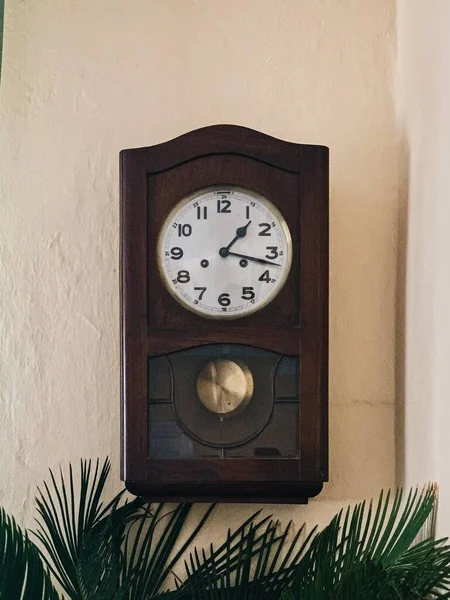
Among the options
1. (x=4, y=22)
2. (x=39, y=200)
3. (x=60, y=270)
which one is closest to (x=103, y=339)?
(x=60, y=270)

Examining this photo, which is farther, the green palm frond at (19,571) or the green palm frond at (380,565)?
the green palm frond at (19,571)

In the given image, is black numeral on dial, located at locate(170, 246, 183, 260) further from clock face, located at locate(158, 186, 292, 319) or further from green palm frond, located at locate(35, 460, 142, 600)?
green palm frond, located at locate(35, 460, 142, 600)

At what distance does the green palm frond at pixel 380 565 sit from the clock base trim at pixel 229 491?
0.06 m

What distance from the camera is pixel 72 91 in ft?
3.86

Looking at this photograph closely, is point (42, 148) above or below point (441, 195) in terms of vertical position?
above

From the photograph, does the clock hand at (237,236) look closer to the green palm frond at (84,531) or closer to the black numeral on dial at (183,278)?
the black numeral on dial at (183,278)

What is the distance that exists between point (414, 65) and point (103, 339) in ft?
1.88

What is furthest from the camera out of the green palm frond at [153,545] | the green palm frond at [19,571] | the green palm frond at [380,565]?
the green palm frond at [153,545]

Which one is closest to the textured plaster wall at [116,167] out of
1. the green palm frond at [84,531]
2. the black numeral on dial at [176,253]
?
the green palm frond at [84,531]

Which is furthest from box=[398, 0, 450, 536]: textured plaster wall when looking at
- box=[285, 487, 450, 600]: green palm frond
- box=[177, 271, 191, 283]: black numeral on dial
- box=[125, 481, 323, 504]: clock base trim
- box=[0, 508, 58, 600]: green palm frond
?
box=[0, 508, 58, 600]: green palm frond

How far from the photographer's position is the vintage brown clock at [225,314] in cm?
104

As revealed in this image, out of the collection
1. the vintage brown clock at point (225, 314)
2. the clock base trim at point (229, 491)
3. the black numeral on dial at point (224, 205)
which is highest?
the black numeral on dial at point (224, 205)

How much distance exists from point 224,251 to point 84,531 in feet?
1.34

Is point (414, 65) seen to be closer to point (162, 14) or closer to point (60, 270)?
point (162, 14)
